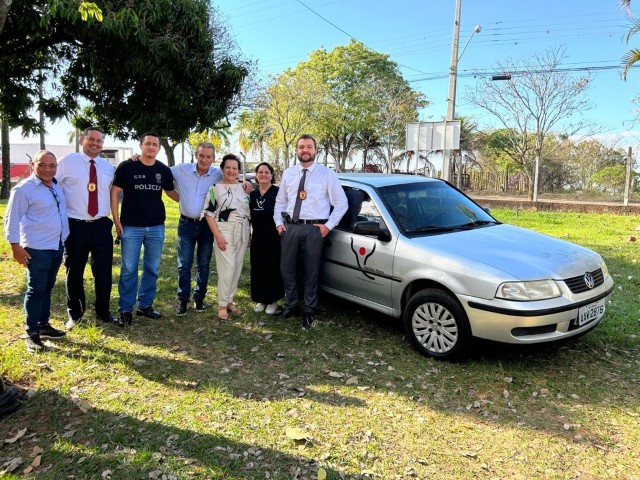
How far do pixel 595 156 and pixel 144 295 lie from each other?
2643cm

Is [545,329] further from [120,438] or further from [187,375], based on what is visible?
[120,438]

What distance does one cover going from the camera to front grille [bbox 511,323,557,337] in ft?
12.3

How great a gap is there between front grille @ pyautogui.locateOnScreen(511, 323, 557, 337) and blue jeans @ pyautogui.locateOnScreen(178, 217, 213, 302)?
3341 millimetres

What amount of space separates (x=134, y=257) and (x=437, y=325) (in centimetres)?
319

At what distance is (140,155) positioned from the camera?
4980mm

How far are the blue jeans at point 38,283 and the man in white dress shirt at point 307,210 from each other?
2.15 meters

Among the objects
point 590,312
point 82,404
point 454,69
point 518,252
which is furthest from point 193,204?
point 454,69

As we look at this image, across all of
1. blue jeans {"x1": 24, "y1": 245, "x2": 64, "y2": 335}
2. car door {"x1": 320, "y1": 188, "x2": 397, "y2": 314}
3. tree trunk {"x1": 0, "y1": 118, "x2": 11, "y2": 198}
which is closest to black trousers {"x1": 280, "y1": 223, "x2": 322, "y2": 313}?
car door {"x1": 320, "y1": 188, "x2": 397, "y2": 314}

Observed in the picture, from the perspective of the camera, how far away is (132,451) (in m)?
2.99

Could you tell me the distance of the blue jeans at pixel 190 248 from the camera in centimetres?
531

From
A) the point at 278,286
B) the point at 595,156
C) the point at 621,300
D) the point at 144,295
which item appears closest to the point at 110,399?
the point at 144,295

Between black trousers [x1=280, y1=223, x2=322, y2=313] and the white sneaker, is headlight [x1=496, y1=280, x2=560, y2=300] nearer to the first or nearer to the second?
black trousers [x1=280, y1=223, x2=322, y2=313]

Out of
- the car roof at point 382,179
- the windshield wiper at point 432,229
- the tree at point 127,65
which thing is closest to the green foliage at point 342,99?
the tree at point 127,65

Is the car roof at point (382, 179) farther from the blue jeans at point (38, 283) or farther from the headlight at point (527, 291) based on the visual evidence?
the blue jeans at point (38, 283)
